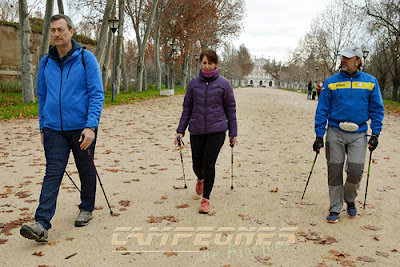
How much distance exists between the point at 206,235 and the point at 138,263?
35.3 inches

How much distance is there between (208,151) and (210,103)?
62 centimetres

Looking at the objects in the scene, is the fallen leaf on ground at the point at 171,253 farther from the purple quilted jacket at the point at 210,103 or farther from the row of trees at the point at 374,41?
the row of trees at the point at 374,41

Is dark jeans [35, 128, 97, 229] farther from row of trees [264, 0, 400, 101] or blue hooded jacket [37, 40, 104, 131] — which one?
row of trees [264, 0, 400, 101]

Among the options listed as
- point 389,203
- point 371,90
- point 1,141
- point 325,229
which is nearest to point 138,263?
point 325,229

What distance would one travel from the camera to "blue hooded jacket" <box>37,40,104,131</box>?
3.75 meters

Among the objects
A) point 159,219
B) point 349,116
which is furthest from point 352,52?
point 159,219

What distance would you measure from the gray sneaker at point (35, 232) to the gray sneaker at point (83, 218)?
1.81ft

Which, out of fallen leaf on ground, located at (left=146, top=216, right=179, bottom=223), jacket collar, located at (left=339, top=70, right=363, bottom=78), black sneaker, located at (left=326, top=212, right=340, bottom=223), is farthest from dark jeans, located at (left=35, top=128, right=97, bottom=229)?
jacket collar, located at (left=339, top=70, right=363, bottom=78)

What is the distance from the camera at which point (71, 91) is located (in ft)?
12.3

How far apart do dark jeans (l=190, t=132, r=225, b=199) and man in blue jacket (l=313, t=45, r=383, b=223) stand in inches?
53.1

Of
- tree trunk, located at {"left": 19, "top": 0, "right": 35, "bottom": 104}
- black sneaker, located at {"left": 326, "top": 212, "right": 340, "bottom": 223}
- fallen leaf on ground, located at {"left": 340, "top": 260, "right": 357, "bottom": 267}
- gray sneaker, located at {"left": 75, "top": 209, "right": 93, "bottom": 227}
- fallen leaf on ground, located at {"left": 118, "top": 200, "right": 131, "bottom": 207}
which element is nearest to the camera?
fallen leaf on ground, located at {"left": 340, "top": 260, "right": 357, "bottom": 267}

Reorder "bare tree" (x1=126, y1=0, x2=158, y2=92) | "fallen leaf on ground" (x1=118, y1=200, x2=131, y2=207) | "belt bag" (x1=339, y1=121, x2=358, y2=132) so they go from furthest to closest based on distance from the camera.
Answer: "bare tree" (x1=126, y1=0, x2=158, y2=92)
"fallen leaf on ground" (x1=118, y1=200, x2=131, y2=207)
"belt bag" (x1=339, y1=121, x2=358, y2=132)

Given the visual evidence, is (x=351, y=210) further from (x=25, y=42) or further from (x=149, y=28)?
(x=149, y=28)

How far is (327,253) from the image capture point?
359cm
